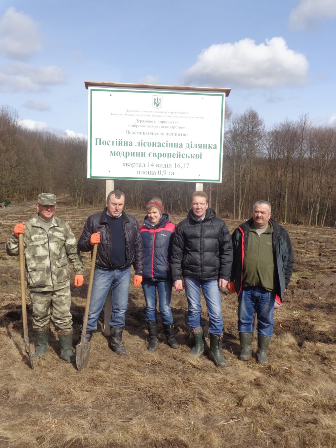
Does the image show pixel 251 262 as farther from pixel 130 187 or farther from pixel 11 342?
pixel 130 187

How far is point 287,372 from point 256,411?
3.45 feet

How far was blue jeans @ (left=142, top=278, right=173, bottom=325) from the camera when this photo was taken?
490 cm

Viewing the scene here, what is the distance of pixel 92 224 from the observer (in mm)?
4555

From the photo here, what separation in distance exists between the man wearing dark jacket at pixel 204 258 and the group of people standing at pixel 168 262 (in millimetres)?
12

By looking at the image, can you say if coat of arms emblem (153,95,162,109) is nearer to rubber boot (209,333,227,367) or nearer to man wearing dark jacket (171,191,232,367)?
man wearing dark jacket (171,191,232,367)

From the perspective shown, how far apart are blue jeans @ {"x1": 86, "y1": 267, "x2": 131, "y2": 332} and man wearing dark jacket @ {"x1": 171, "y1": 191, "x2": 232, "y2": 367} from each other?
712 mm

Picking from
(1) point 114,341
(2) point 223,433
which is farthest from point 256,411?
(1) point 114,341

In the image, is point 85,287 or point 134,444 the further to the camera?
point 85,287

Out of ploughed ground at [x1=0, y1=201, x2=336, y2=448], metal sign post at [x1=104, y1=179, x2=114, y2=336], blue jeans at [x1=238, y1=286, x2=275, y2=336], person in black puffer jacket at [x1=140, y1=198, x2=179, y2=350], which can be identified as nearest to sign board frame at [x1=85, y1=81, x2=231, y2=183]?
metal sign post at [x1=104, y1=179, x2=114, y2=336]

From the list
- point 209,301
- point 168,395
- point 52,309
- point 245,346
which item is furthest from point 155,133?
point 168,395

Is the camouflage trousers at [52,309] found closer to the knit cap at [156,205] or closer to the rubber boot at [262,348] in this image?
the knit cap at [156,205]

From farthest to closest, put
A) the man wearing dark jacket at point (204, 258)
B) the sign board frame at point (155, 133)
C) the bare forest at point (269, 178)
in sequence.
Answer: the bare forest at point (269, 178) → the sign board frame at point (155, 133) → the man wearing dark jacket at point (204, 258)

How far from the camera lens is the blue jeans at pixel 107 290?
471 cm

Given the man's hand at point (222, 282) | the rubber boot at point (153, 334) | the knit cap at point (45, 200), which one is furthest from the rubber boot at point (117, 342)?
the knit cap at point (45, 200)
